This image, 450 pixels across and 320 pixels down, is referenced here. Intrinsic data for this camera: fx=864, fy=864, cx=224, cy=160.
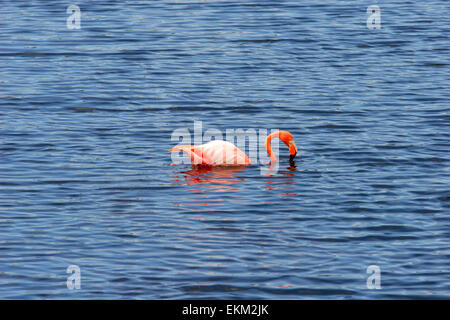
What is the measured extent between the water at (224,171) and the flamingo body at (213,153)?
23cm

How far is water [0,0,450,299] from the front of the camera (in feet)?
33.7

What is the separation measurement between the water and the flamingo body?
0.23 metres

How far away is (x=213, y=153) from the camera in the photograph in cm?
1425

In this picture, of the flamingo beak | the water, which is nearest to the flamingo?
the flamingo beak

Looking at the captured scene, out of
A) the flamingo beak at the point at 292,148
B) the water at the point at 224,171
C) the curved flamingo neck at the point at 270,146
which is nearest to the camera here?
the water at the point at 224,171

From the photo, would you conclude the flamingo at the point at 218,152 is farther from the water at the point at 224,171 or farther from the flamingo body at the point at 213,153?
the water at the point at 224,171

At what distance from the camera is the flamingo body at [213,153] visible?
14258 millimetres

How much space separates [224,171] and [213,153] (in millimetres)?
377

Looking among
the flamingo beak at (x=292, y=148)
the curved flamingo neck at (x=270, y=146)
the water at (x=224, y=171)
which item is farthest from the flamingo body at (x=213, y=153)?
the flamingo beak at (x=292, y=148)

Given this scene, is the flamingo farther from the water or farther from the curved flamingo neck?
the water

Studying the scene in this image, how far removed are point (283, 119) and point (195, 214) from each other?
529 centimetres

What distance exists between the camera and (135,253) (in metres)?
10.7
